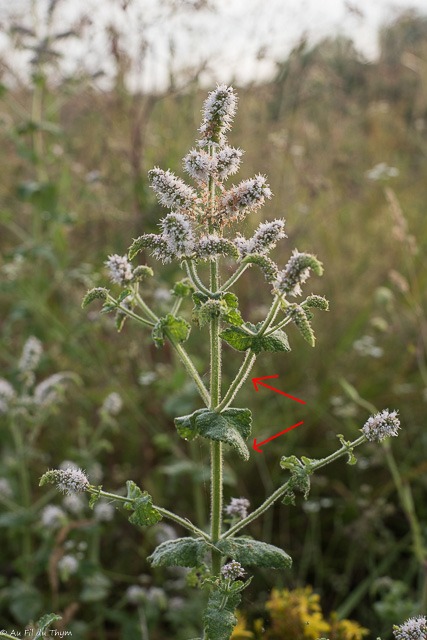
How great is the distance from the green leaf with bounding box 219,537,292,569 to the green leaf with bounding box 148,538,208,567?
0.05m

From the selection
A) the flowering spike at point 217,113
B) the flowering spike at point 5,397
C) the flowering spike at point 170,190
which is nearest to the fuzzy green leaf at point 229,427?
the flowering spike at point 170,190

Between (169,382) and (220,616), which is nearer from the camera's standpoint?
(220,616)

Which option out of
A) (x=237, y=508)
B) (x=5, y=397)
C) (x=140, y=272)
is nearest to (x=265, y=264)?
(x=140, y=272)

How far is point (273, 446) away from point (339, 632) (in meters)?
1.43

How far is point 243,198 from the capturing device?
1.57m

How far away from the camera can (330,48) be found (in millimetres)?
5680

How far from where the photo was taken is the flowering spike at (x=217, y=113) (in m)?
1.55

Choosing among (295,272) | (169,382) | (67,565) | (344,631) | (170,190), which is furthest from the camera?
(169,382)

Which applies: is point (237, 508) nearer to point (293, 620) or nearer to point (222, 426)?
point (222, 426)

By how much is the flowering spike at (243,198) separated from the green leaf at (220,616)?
822 millimetres

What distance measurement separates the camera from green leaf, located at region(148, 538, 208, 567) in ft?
5.27

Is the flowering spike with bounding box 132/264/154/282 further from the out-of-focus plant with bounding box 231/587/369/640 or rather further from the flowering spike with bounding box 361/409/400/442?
the out-of-focus plant with bounding box 231/587/369/640

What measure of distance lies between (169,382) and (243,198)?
1.59m

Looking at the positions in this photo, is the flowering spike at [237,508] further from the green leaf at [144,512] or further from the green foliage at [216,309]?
the green foliage at [216,309]
